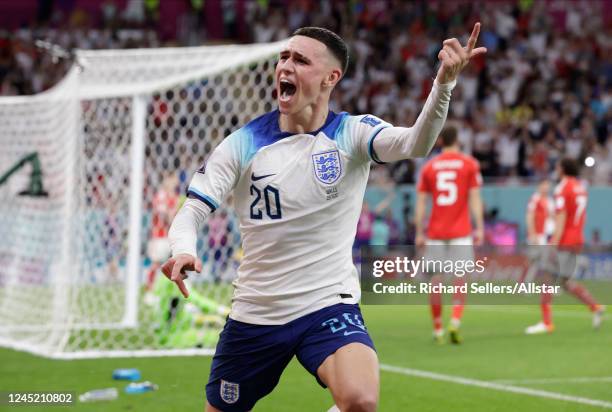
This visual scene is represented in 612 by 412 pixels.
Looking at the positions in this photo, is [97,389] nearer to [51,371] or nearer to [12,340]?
[51,371]

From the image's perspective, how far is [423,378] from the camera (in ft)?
31.5

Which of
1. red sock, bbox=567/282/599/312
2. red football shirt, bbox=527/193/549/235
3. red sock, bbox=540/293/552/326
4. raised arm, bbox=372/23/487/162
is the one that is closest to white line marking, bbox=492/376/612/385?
red sock, bbox=540/293/552/326

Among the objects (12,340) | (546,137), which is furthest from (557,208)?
(546,137)

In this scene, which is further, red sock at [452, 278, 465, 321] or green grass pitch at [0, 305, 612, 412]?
red sock at [452, 278, 465, 321]

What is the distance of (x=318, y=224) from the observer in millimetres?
5258

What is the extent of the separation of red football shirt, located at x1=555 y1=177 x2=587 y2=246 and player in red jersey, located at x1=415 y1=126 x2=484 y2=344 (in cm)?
177

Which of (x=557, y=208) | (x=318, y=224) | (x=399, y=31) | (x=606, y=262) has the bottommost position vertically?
(x=606, y=262)

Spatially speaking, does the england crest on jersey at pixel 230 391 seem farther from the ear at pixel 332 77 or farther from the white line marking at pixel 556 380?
the white line marking at pixel 556 380

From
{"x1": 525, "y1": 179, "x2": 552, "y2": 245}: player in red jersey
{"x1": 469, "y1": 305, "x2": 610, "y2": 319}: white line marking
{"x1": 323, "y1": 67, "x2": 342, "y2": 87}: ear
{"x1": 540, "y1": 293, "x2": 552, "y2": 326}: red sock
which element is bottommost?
{"x1": 469, "y1": 305, "x2": 610, "y2": 319}: white line marking

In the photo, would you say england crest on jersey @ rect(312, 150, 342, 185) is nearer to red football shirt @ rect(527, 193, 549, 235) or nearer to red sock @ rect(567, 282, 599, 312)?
red sock @ rect(567, 282, 599, 312)

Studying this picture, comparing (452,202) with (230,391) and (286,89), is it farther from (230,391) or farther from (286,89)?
(230,391)

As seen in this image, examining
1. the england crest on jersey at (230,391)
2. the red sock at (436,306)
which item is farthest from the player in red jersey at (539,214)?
the england crest on jersey at (230,391)

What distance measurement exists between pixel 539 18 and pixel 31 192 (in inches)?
738

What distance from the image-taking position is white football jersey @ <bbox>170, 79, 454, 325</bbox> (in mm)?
5203
